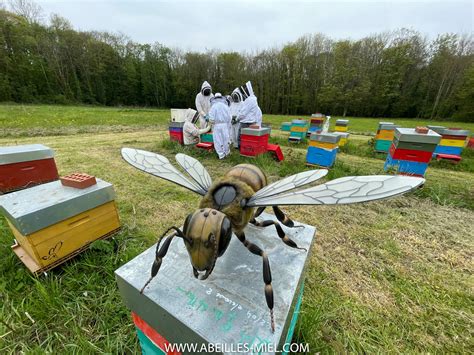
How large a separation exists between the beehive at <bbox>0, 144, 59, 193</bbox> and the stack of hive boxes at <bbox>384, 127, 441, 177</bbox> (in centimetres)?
541

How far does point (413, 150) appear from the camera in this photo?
3.55m

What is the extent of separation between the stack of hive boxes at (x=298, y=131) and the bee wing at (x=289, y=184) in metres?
6.67

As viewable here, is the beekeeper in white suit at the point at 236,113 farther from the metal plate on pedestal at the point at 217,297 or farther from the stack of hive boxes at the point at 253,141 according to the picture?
the metal plate on pedestal at the point at 217,297

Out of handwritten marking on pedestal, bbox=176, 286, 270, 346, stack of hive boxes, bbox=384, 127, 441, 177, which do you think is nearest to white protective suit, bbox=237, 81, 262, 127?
stack of hive boxes, bbox=384, 127, 441, 177

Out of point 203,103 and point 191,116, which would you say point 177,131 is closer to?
point 191,116

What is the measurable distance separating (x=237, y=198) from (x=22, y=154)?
9.51 feet

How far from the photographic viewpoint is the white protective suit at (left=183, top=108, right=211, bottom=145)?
18.5 ft

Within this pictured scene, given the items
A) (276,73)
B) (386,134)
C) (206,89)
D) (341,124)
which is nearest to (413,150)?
(386,134)

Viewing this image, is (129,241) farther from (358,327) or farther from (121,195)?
(358,327)

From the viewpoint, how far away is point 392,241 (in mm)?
2270

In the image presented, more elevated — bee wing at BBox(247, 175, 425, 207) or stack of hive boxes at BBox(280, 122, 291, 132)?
bee wing at BBox(247, 175, 425, 207)

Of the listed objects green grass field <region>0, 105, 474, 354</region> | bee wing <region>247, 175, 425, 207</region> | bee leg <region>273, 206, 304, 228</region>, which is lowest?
green grass field <region>0, 105, 474, 354</region>

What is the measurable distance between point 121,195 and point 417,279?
12.1 feet

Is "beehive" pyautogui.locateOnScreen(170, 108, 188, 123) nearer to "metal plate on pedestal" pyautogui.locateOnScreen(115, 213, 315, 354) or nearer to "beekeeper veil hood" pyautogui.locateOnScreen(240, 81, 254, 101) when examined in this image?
"beekeeper veil hood" pyautogui.locateOnScreen(240, 81, 254, 101)
